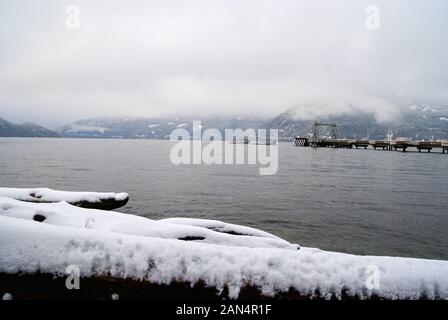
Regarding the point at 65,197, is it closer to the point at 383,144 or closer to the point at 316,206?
the point at 316,206

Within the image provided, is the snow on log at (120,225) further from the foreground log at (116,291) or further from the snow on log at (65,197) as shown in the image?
the snow on log at (65,197)

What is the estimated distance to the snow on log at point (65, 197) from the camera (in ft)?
34.0

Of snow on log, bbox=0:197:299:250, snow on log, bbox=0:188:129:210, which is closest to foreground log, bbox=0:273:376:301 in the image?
snow on log, bbox=0:197:299:250

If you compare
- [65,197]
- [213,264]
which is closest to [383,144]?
[65,197]

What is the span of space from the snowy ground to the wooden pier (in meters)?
116

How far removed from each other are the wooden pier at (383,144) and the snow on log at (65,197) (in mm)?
113468

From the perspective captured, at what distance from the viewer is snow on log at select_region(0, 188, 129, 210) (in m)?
10.4

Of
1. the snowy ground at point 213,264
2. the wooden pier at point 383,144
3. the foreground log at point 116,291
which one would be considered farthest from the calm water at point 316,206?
the wooden pier at point 383,144

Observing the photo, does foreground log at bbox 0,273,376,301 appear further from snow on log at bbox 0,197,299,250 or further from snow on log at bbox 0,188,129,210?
snow on log at bbox 0,188,129,210

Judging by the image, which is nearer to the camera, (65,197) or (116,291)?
(116,291)

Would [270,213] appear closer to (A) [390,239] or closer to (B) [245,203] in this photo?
(B) [245,203]

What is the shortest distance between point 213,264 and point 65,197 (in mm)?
9335

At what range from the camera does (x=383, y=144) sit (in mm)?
120250
